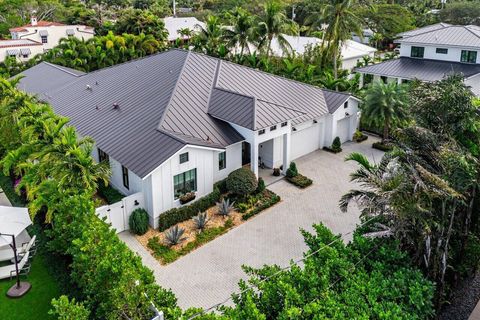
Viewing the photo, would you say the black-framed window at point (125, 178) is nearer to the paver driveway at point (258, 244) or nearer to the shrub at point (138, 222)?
the shrub at point (138, 222)

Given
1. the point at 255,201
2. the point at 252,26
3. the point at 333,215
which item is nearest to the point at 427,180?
the point at 333,215

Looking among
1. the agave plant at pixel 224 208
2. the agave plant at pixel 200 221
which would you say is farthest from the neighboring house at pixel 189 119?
the agave plant at pixel 200 221

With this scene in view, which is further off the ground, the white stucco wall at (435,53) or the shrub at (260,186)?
the white stucco wall at (435,53)

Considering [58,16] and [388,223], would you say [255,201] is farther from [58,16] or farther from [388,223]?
[58,16]

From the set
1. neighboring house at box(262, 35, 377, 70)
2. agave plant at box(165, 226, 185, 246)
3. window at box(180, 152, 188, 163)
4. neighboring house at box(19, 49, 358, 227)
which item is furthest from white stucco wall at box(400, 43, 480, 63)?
agave plant at box(165, 226, 185, 246)

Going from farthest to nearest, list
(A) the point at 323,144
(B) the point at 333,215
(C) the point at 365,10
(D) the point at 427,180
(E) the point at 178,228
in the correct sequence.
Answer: (C) the point at 365,10 → (A) the point at 323,144 → (B) the point at 333,215 → (E) the point at 178,228 → (D) the point at 427,180

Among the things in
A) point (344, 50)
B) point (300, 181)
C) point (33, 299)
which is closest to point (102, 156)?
point (33, 299)

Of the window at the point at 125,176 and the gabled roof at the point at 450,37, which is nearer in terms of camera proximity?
the window at the point at 125,176
